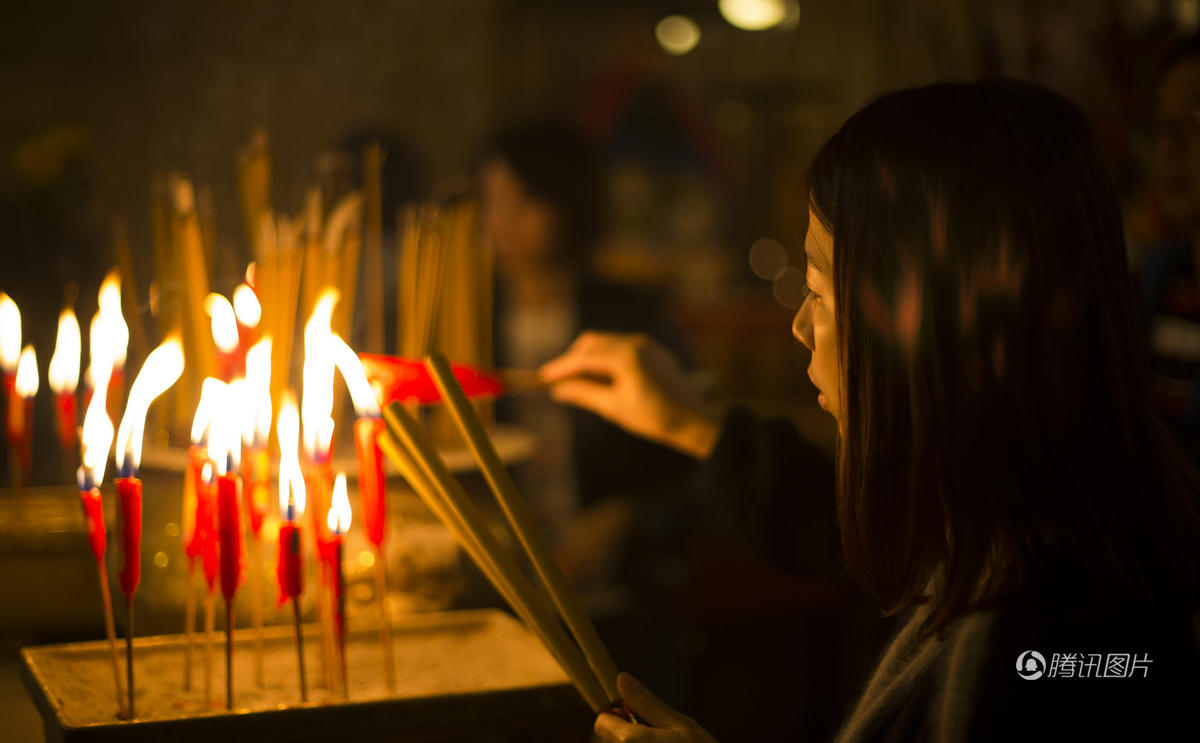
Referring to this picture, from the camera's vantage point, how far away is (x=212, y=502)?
794 millimetres

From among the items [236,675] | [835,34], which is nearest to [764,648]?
[835,34]

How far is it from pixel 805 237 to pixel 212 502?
456 mm

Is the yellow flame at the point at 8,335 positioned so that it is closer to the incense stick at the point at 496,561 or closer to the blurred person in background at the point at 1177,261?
the incense stick at the point at 496,561

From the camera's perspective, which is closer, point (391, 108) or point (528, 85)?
point (391, 108)


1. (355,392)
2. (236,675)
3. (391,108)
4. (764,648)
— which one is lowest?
(764,648)

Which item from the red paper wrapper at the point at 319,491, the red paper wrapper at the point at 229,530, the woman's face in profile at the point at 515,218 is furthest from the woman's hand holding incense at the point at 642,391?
the woman's face in profile at the point at 515,218

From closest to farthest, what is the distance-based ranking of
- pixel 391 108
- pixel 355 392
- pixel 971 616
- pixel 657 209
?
pixel 971 616 → pixel 355 392 → pixel 391 108 → pixel 657 209

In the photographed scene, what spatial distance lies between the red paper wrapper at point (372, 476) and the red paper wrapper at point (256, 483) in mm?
118

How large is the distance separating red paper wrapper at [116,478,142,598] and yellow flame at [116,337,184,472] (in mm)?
21

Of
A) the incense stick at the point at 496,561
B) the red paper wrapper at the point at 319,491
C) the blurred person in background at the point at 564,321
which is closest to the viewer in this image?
the incense stick at the point at 496,561

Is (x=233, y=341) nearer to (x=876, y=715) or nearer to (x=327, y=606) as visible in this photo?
(x=327, y=606)

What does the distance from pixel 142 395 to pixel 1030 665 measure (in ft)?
1.92

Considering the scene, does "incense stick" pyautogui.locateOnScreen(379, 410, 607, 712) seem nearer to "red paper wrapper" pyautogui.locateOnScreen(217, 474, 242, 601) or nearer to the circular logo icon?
"red paper wrapper" pyautogui.locateOnScreen(217, 474, 242, 601)

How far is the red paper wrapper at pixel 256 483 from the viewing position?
Result: 877 millimetres
